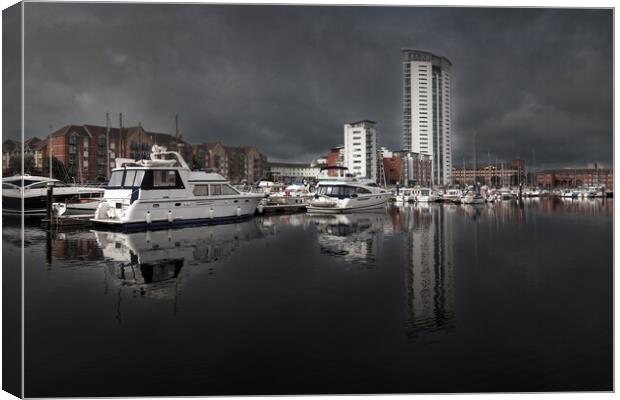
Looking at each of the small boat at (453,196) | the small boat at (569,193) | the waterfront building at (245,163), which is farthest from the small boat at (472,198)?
the waterfront building at (245,163)

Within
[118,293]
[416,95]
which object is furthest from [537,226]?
[118,293]

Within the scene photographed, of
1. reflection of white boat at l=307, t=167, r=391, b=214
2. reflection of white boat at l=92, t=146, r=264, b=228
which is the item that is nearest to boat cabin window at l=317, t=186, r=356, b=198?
reflection of white boat at l=307, t=167, r=391, b=214

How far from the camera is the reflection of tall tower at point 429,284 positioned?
6661mm

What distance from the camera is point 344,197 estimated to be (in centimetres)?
3177

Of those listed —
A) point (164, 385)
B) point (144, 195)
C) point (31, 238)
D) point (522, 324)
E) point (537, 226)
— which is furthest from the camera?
point (537, 226)

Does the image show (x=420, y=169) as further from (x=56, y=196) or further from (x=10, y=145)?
(x=10, y=145)

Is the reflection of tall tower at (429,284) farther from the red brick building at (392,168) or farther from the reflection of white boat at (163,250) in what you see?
the red brick building at (392,168)

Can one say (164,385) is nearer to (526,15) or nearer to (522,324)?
(522,324)

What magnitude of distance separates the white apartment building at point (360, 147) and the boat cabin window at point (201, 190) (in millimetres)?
59762

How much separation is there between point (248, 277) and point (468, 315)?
4.44 metres

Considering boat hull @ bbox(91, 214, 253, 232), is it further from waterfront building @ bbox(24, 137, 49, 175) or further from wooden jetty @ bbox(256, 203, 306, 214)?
wooden jetty @ bbox(256, 203, 306, 214)

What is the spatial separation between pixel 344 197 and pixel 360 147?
52.0 metres

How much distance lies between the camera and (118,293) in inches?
324

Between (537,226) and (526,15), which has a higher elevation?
(526,15)
